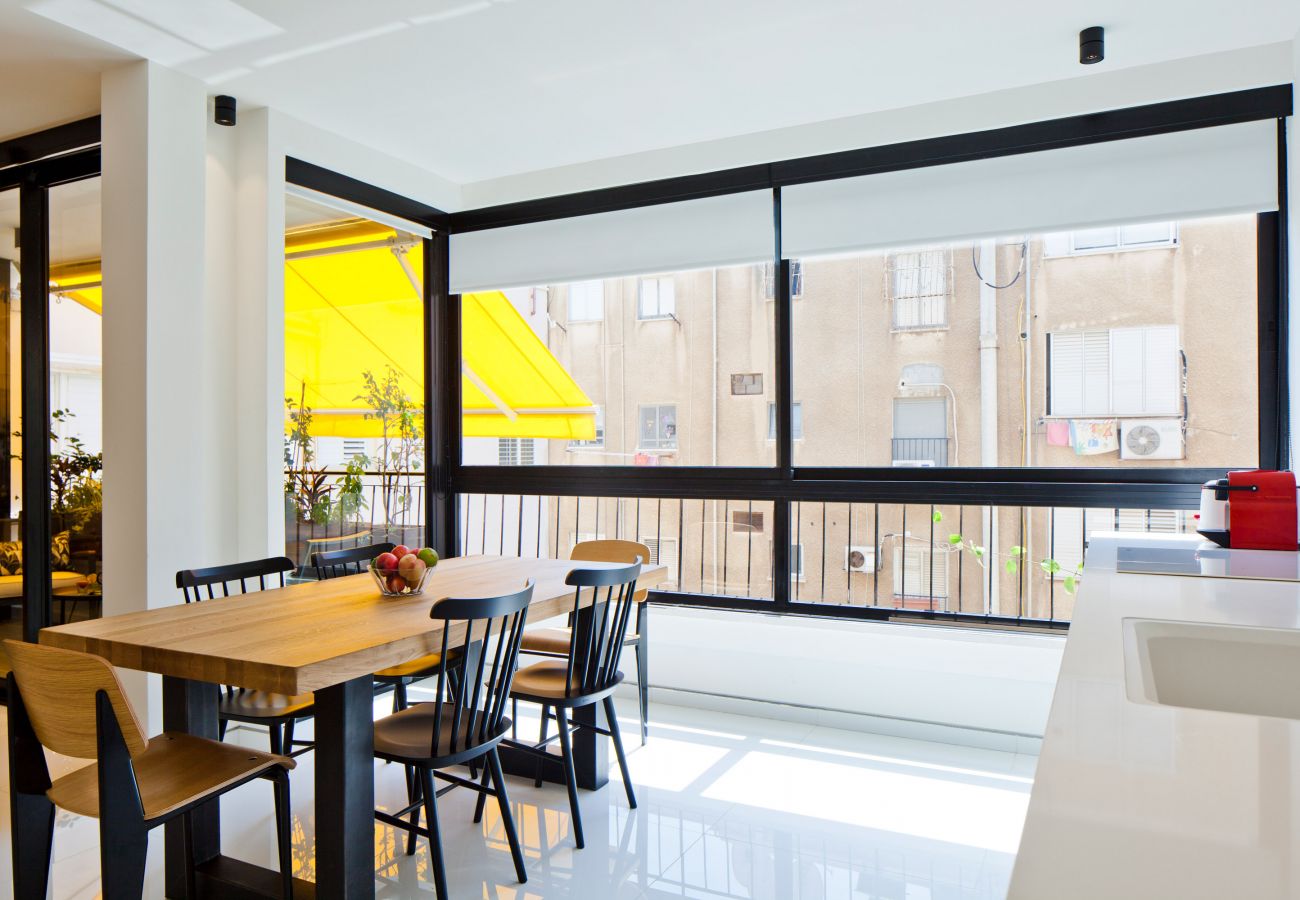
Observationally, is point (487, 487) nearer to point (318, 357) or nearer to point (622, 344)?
point (318, 357)

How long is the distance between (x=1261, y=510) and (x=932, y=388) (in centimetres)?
279

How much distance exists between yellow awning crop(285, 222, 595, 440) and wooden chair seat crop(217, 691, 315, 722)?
1.77 meters

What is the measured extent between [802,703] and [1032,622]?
109 centimetres

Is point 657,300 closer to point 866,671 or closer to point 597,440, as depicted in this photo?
point 597,440

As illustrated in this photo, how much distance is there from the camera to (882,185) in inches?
152

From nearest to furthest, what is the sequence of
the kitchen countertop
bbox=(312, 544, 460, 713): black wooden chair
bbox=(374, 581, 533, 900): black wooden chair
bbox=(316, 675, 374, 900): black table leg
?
1. the kitchen countertop
2. bbox=(316, 675, 374, 900): black table leg
3. bbox=(374, 581, 533, 900): black wooden chair
4. bbox=(312, 544, 460, 713): black wooden chair

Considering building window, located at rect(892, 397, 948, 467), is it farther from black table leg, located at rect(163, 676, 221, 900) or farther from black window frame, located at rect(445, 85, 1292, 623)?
black table leg, located at rect(163, 676, 221, 900)

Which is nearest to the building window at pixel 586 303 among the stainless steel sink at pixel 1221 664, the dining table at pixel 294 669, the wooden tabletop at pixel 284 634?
the wooden tabletop at pixel 284 634

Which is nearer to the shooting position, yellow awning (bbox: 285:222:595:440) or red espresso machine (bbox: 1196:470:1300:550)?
red espresso machine (bbox: 1196:470:1300:550)

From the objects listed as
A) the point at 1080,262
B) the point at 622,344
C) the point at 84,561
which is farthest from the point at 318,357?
the point at 1080,262

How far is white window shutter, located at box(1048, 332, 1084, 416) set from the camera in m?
4.36

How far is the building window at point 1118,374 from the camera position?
4.05 meters

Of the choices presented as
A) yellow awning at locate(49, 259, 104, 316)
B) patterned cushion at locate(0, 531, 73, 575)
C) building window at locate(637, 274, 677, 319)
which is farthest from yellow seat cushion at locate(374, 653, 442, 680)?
building window at locate(637, 274, 677, 319)

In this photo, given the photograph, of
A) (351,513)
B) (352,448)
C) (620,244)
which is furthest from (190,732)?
(620,244)
